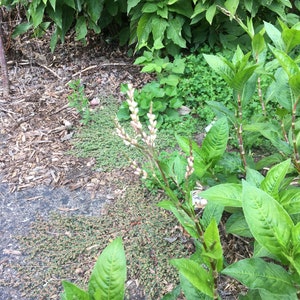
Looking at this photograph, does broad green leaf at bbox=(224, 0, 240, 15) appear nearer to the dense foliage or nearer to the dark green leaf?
the dense foliage

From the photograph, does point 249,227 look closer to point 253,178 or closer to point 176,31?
point 253,178

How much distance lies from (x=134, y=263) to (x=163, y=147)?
1069 millimetres

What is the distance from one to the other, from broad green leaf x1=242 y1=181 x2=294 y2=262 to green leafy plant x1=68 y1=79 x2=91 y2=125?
243 centimetres

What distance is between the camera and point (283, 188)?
211 centimetres

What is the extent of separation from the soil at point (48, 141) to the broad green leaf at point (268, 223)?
1071 mm

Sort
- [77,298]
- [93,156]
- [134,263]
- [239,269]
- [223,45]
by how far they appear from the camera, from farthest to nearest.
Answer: [223,45] < [93,156] < [134,263] < [239,269] < [77,298]

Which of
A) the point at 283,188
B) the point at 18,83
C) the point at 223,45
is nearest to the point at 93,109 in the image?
the point at 18,83

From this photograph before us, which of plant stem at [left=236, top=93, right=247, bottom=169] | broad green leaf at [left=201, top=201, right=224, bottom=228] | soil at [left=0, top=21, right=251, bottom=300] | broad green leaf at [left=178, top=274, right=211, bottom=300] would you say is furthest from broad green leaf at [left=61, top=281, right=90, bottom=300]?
plant stem at [left=236, top=93, right=247, bottom=169]

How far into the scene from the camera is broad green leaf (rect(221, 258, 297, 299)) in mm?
1549

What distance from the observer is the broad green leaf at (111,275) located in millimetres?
1351

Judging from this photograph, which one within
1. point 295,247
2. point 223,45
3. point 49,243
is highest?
point 295,247

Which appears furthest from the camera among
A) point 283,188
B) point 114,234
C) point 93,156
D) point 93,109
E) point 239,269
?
point 93,109

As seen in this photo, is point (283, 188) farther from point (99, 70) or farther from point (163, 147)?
point (99, 70)

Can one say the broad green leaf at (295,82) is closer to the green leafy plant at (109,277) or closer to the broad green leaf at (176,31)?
the green leafy plant at (109,277)
